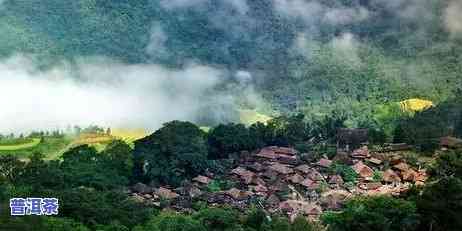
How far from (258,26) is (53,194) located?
49510 mm

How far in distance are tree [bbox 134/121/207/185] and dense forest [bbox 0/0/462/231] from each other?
0.25ft

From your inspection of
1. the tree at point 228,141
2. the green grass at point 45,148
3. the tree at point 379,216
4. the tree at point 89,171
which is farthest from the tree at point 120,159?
the tree at point 379,216

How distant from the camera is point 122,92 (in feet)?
223

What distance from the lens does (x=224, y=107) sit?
5753 cm

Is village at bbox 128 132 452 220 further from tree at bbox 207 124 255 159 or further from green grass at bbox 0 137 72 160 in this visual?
green grass at bbox 0 137 72 160

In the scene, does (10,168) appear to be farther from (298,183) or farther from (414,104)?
(414,104)

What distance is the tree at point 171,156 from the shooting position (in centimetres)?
3472

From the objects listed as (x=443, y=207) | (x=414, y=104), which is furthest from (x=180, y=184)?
(x=414, y=104)

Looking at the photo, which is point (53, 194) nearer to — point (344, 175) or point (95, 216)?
point (95, 216)

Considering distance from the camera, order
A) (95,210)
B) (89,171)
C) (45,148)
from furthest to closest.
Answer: (45,148) → (89,171) → (95,210)

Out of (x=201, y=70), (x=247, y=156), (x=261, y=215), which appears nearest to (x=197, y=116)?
(x=201, y=70)

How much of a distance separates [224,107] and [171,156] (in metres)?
22.6

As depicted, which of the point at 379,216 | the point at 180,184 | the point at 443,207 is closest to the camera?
the point at 379,216

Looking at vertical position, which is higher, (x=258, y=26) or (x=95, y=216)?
(x=258, y=26)
